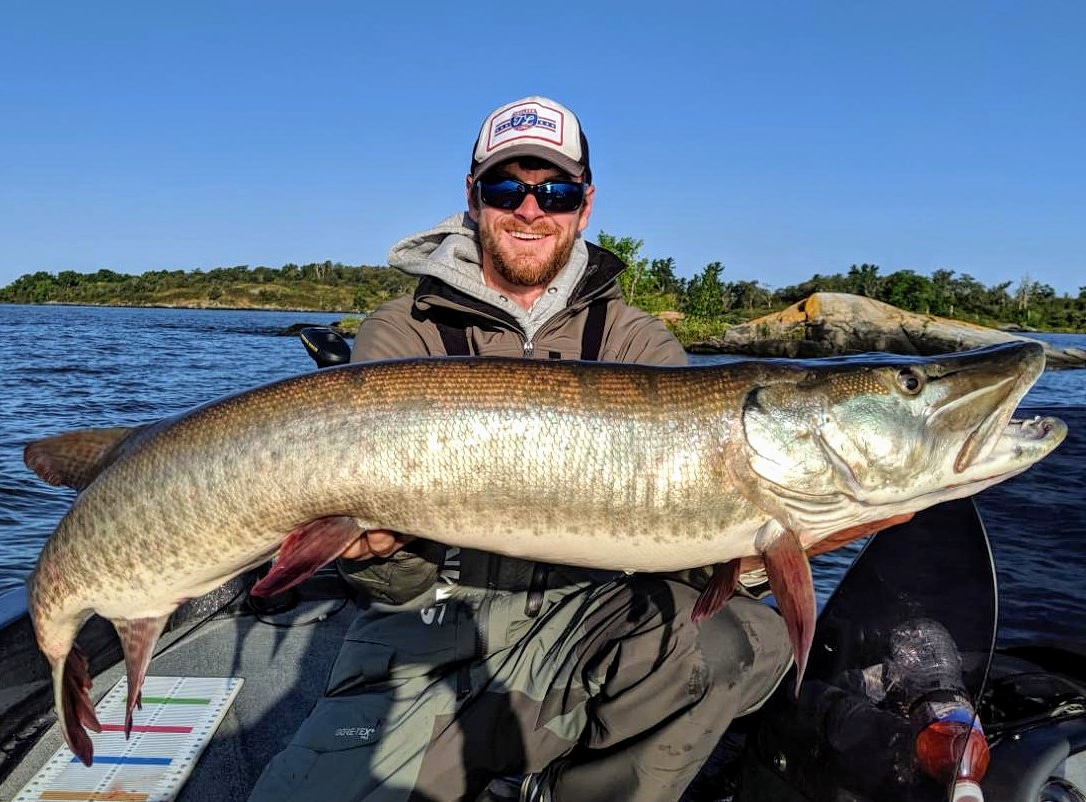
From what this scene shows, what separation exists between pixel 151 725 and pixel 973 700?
349 cm

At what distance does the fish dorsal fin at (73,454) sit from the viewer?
3.06 meters

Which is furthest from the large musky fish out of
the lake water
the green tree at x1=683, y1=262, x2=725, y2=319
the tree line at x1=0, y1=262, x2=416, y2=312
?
the tree line at x1=0, y1=262, x2=416, y2=312

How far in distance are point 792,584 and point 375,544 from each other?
4.86 feet

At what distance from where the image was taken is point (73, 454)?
3.08 m

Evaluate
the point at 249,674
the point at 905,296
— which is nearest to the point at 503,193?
the point at 249,674

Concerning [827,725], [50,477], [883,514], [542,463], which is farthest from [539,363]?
[50,477]

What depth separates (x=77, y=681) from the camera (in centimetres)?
302

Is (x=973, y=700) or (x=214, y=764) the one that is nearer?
(x=973, y=700)

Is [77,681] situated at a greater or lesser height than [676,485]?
lesser

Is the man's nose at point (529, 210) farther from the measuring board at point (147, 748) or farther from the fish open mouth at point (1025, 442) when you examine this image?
the measuring board at point (147, 748)

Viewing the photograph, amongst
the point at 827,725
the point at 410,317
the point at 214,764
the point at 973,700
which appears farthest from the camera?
the point at 410,317

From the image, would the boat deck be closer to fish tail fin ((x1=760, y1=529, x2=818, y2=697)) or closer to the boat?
the boat

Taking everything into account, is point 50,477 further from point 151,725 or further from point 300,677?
point 300,677

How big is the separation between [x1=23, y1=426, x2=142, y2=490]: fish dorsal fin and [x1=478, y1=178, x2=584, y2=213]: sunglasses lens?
2.00m
